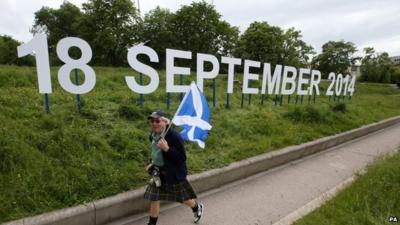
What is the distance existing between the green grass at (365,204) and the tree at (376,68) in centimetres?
4751

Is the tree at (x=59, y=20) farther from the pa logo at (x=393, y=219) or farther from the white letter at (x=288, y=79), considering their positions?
the pa logo at (x=393, y=219)

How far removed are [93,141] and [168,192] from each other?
185 centimetres

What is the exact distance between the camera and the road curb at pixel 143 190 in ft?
11.0

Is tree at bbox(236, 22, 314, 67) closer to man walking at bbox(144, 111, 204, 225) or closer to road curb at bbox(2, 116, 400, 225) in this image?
road curb at bbox(2, 116, 400, 225)

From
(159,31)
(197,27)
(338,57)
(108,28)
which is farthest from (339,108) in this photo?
(338,57)

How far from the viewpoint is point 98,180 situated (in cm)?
400

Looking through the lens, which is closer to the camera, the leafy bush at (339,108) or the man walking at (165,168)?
the man walking at (165,168)

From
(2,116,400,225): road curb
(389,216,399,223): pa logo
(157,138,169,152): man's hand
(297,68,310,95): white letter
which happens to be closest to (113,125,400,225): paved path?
(2,116,400,225): road curb

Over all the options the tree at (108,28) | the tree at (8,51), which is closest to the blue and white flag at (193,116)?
the tree at (108,28)

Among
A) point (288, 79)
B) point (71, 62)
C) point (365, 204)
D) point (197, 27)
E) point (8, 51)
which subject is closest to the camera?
point (365, 204)

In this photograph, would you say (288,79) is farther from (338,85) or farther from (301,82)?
(338,85)

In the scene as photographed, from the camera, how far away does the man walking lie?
3412mm

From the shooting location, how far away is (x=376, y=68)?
4634 cm

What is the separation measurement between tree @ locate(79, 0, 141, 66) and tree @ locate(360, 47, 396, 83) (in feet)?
117
